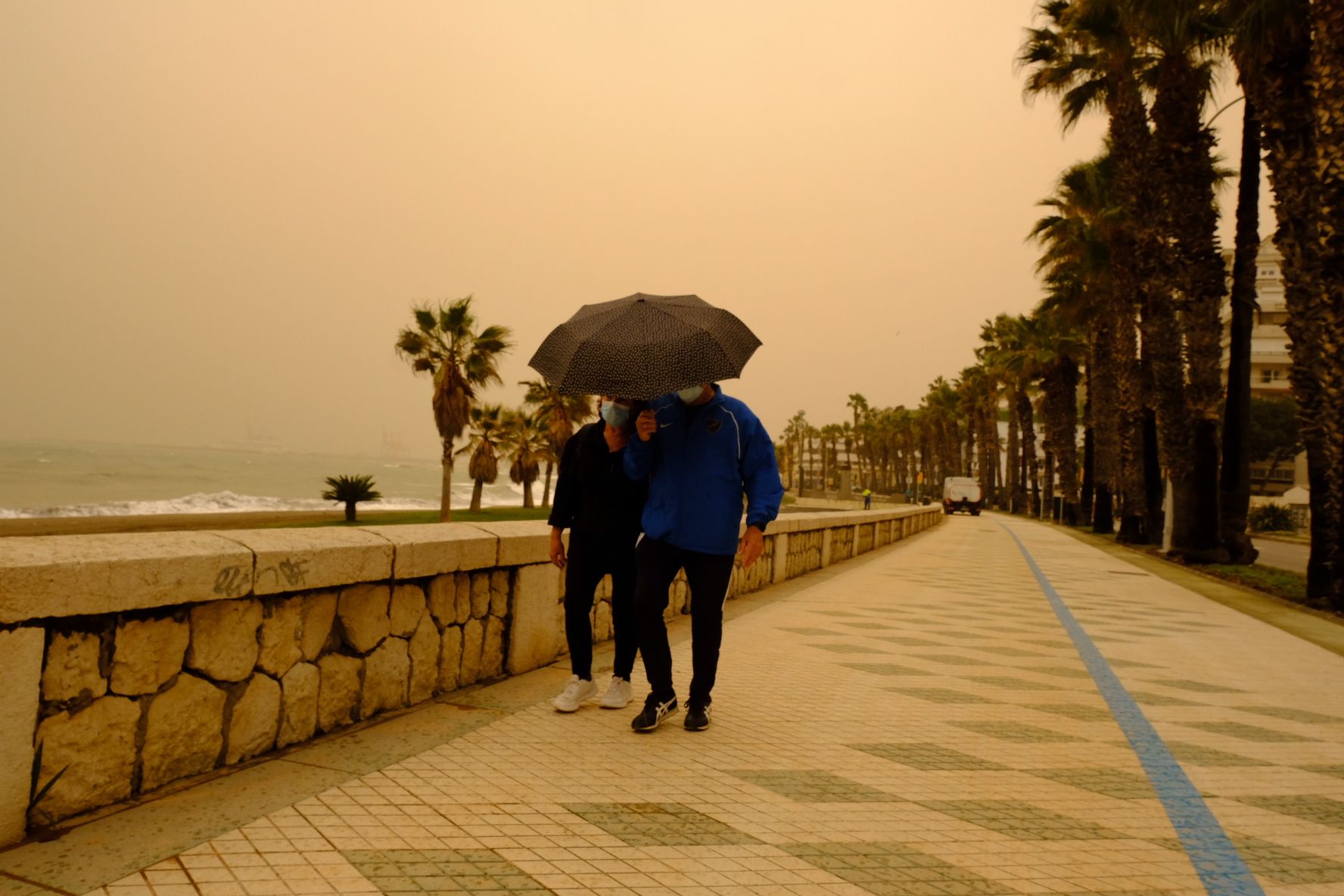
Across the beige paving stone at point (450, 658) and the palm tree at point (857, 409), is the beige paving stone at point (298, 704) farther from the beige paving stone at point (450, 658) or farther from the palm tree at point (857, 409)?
the palm tree at point (857, 409)

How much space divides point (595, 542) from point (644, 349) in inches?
46.6

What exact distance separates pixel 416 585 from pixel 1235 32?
14674 millimetres

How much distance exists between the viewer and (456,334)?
40.5 meters

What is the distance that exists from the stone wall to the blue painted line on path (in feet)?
11.1

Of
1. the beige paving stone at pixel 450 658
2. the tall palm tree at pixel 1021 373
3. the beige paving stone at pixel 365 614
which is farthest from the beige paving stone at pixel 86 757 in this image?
the tall palm tree at pixel 1021 373

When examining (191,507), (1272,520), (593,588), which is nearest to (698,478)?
(593,588)

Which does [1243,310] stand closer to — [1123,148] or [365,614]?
[1123,148]

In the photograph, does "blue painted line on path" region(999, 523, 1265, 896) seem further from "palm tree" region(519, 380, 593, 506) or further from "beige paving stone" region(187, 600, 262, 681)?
"palm tree" region(519, 380, 593, 506)

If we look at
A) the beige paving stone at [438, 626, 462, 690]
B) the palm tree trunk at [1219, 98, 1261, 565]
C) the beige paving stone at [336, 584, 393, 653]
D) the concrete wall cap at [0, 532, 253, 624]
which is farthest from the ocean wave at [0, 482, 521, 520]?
the concrete wall cap at [0, 532, 253, 624]

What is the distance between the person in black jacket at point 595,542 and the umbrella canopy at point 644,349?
522 millimetres

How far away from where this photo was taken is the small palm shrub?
43.7 metres

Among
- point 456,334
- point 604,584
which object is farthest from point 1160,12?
point 456,334

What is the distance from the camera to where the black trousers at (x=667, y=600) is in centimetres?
422

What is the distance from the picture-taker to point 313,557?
376cm
